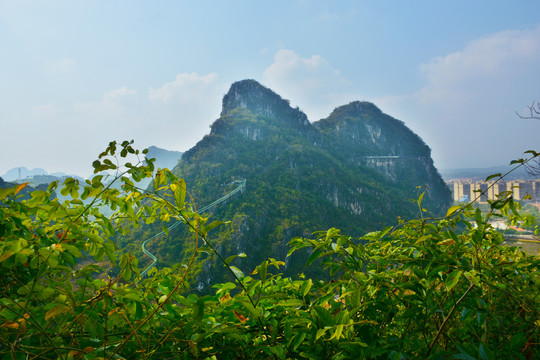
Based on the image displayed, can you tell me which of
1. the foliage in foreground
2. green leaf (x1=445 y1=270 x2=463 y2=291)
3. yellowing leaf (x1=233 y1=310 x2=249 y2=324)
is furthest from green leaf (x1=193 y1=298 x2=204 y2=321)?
green leaf (x1=445 y1=270 x2=463 y2=291)

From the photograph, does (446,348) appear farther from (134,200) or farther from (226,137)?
(226,137)

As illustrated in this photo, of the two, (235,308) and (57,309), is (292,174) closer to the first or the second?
(235,308)

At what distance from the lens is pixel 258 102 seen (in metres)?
61.8

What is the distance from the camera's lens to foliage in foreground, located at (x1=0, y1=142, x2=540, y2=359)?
54cm

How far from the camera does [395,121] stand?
72.3 meters

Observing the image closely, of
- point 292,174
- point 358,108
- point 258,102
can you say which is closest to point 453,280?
point 292,174

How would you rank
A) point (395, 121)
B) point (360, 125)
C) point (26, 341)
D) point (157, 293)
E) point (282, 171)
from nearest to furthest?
point (26, 341) < point (157, 293) < point (282, 171) < point (360, 125) < point (395, 121)

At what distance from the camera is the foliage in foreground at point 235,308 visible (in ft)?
1.78

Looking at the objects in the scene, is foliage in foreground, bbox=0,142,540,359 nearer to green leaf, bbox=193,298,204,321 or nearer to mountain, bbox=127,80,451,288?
green leaf, bbox=193,298,204,321

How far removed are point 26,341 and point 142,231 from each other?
3536 cm

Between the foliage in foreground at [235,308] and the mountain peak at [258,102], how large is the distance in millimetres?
61205

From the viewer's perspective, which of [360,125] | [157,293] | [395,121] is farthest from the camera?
[395,121]

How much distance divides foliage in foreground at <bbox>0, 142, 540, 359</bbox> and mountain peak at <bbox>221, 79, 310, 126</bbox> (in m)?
61.2

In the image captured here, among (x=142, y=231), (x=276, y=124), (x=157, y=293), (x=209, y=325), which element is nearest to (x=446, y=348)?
(x=209, y=325)
